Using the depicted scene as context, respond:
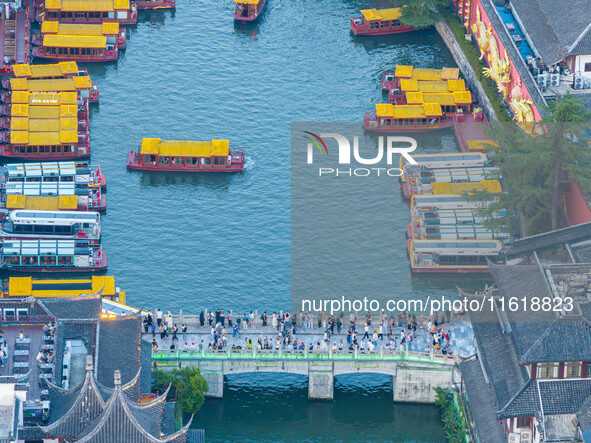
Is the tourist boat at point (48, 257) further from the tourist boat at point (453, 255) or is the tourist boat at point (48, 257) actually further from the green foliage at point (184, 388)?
the tourist boat at point (453, 255)

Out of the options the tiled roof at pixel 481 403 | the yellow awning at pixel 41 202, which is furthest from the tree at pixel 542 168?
the yellow awning at pixel 41 202

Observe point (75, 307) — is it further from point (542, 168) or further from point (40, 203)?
point (542, 168)

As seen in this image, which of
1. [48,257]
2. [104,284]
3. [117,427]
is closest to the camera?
[117,427]

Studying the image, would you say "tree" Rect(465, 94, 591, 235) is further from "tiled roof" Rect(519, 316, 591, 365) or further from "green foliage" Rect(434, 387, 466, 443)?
"tiled roof" Rect(519, 316, 591, 365)

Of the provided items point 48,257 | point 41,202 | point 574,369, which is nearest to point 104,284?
point 48,257

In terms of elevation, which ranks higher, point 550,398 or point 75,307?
point 75,307
